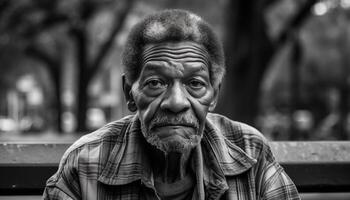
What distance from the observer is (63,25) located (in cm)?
1848

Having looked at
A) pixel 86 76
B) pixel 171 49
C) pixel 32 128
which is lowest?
pixel 32 128

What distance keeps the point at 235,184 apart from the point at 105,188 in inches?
23.5

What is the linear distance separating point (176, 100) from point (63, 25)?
1654 centimetres

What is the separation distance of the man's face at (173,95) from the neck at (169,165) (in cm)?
15

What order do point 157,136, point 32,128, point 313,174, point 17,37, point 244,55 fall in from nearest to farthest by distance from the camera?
point 157,136 → point 313,174 → point 244,55 → point 17,37 → point 32,128

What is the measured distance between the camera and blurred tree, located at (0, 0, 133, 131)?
1439cm

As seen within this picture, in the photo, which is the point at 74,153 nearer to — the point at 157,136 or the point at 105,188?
the point at 105,188

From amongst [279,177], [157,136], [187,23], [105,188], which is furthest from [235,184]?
[187,23]

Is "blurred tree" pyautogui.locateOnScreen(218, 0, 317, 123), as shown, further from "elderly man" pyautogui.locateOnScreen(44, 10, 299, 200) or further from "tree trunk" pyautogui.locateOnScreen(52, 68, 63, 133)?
"tree trunk" pyautogui.locateOnScreen(52, 68, 63, 133)

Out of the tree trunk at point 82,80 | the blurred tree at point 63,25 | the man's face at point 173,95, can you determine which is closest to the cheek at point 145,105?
the man's face at point 173,95

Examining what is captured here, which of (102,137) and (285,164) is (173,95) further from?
(285,164)

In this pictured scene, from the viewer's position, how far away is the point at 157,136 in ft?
8.41

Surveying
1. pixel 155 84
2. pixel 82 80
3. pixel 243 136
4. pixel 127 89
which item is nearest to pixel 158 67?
pixel 155 84

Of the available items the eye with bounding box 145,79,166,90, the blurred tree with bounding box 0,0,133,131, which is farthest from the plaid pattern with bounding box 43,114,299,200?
the blurred tree with bounding box 0,0,133,131
